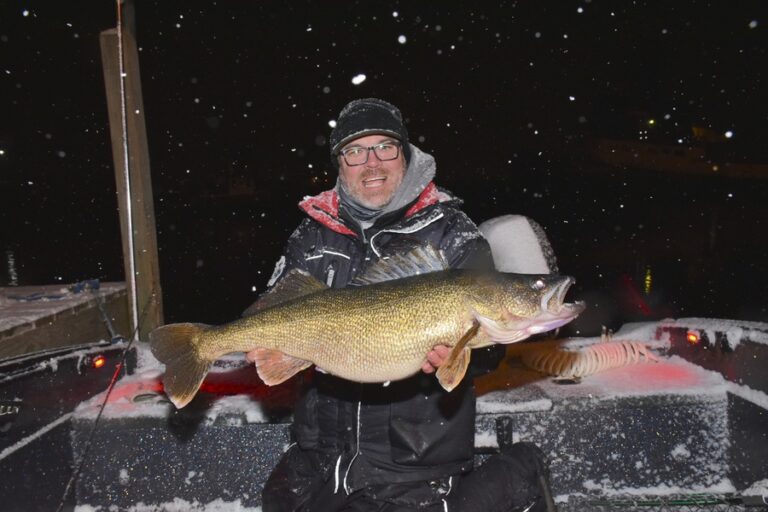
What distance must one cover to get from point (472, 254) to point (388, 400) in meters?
0.98

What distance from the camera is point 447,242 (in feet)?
10.1

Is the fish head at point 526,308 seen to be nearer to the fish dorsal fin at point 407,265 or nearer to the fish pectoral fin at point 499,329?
the fish pectoral fin at point 499,329

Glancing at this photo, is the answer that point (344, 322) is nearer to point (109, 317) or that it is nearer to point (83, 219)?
point (109, 317)

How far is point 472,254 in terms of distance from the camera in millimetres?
2963

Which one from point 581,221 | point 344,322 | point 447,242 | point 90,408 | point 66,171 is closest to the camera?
point 344,322

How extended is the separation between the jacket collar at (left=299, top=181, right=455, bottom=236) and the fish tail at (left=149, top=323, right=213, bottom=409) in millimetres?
1021

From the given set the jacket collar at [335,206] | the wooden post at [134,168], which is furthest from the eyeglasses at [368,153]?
the wooden post at [134,168]

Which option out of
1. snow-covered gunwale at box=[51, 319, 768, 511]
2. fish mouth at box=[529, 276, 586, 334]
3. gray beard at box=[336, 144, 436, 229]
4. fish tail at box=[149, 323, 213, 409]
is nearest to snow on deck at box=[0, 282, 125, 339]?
snow-covered gunwale at box=[51, 319, 768, 511]

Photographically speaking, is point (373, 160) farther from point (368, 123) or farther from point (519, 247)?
point (519, 247)

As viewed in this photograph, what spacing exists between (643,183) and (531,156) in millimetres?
12351

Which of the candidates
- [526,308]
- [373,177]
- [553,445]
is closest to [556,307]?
[526,308]

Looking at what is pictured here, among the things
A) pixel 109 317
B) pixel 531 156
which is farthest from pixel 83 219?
pixel 109 317

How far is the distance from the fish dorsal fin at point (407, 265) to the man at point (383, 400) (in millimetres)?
59

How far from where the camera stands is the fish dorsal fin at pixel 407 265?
2.74m
